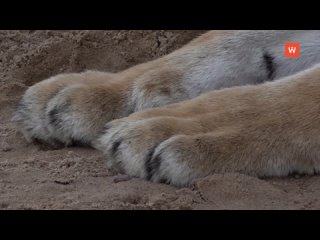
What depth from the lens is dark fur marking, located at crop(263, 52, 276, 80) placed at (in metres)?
3.06

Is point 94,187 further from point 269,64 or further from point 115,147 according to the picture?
point 269,64

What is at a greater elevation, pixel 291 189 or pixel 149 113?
pixel 149 113

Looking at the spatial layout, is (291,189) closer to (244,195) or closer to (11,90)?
(244,195)

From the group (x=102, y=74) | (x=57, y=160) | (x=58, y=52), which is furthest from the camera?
(x=58, y=52)

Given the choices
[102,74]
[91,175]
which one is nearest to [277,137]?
[91,175]

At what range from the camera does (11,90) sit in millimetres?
3707

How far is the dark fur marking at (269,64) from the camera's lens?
3064 mm

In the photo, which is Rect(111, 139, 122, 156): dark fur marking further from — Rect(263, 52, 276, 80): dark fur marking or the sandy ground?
Rect(263, 52, 276, 80): dark fur marking

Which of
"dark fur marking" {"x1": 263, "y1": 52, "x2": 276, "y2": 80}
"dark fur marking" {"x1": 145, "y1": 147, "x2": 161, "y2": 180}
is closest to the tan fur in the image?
"dark fur marking" {"x1": 145, "y1": 147, "x2": 161, "y2": 180}

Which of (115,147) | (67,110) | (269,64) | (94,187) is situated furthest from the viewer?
(269,64)

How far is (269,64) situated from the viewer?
10.1 feet

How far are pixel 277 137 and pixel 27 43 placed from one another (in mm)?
2219

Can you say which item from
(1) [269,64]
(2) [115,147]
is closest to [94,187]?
(2) [115,147]

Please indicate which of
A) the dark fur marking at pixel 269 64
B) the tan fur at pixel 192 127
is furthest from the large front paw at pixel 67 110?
the dark fur marking at pixel 269 64
